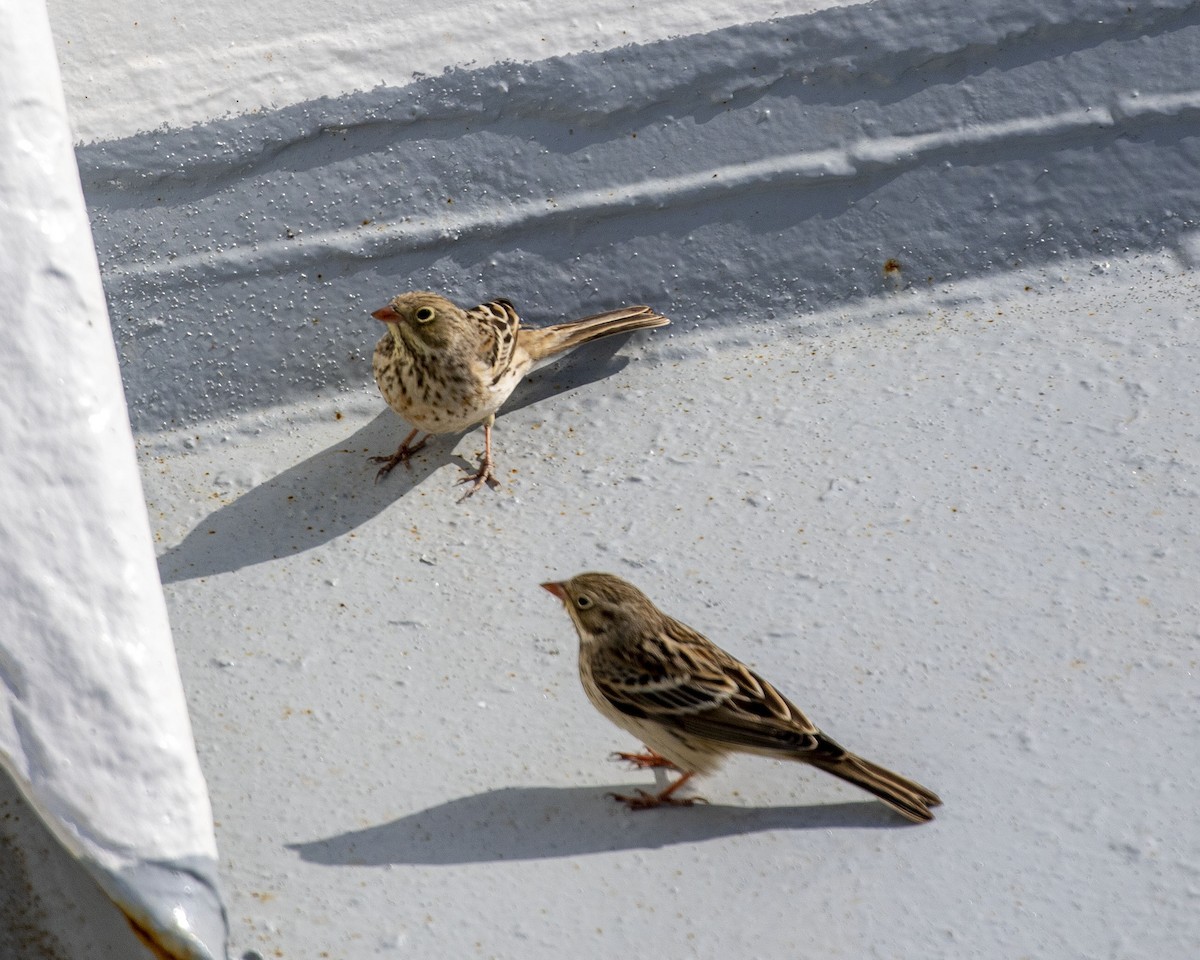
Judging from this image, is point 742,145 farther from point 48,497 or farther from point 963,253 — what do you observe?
point 48,497

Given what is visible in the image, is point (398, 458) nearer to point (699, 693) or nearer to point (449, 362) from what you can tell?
point (449, 362)

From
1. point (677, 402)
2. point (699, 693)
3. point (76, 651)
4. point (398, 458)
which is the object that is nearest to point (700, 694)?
point (699, 693)

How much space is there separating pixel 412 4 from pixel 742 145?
105 centimetres

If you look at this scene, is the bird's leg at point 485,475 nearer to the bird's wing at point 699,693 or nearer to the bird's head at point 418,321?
the bird's head at point 418,321

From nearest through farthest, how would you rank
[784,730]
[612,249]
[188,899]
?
1. [188,899]
2. [784,730]
3. [612,249]

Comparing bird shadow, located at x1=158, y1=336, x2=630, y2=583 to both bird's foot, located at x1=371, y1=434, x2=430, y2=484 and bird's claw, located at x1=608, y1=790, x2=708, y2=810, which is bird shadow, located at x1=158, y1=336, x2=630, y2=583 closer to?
bird's foot, located at x1=371, y1=434, x2=430, y2=484

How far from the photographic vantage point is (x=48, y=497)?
6.84ft

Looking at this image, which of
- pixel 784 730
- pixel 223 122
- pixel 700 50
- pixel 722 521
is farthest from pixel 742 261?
pixel 784 730

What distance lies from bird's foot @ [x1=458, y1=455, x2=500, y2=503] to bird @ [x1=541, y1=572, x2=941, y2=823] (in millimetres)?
932

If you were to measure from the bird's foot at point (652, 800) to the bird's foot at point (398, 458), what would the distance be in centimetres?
151

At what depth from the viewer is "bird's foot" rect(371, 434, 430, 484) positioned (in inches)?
161

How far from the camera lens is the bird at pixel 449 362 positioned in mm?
3934

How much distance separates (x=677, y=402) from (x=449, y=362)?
72 cm

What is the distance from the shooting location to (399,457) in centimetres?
413
